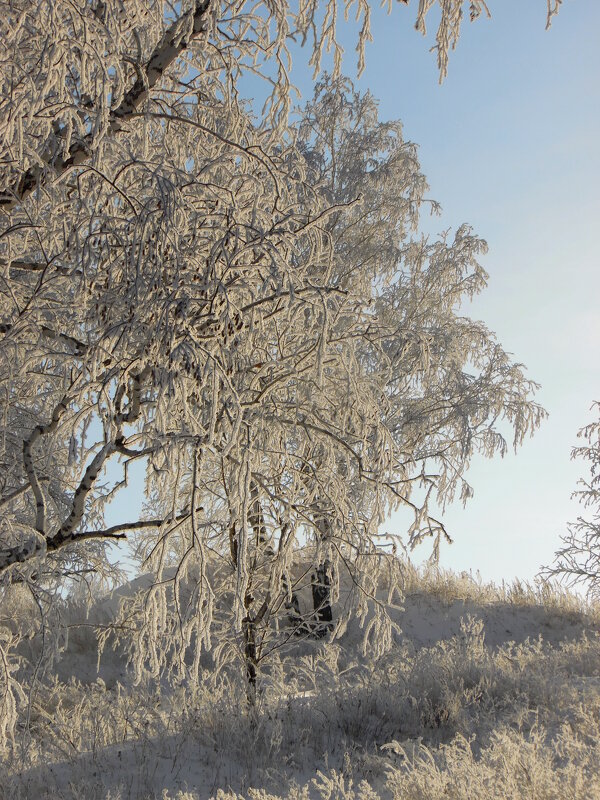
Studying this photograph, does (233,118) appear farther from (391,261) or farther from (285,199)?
(391,261)

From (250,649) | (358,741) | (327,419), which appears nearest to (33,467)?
(327,419)

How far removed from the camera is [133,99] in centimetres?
405

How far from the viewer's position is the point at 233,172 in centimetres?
A: 442

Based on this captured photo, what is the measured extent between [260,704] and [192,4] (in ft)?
16.7

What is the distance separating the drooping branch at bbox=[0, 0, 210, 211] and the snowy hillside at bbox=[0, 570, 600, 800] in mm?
3048

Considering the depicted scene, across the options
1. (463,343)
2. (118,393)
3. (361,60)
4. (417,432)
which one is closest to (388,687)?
(118,393)

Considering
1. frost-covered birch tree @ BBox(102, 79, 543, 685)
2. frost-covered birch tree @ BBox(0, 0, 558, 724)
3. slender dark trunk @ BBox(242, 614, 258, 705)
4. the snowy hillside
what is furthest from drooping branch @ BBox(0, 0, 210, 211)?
slender dark trunk @ BBox(242, 614, 258, 705)

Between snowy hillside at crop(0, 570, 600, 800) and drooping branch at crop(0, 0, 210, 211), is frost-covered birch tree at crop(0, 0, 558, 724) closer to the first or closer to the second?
drooping branch at crop(0, 0, 210, 211)

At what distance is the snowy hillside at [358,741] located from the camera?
3.92 metres

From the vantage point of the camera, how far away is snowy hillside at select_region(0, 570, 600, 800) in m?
3.92

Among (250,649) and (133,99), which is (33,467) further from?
(250,649)

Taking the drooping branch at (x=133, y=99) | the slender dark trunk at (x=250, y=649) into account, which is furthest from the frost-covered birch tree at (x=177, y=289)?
the slender dark trunk at (x=250, y=649)

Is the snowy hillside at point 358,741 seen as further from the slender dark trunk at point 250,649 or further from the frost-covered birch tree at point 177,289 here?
the frost-covered birch tree at point 177,289

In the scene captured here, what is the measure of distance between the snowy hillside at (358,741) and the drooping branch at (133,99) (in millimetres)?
3048
